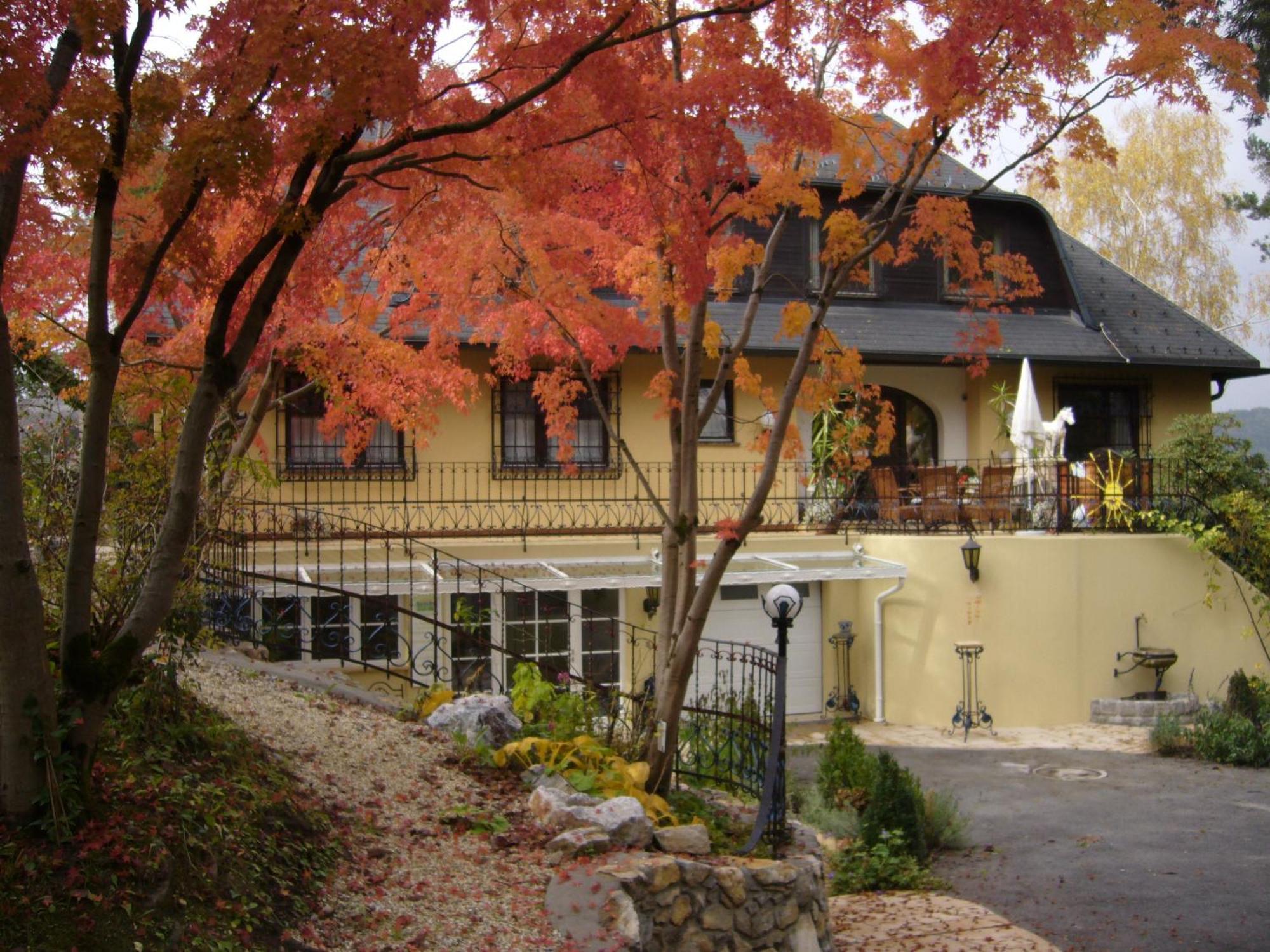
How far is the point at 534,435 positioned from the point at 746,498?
3115 mm

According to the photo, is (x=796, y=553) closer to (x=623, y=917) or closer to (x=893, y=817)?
(x=893, y=817)

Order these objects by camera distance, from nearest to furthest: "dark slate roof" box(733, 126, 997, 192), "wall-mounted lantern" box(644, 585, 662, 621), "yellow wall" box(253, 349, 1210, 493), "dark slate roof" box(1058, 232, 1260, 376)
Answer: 1. "wall-mounted lantern" box(644, 585, 662, 621)
2. "yellow wall" box(253, 349, 1210, 493)
3. "dark slate roof" box(733, 126, 997, 192)
4. "dark slate roof" box(1058, 232, 1260, 376)

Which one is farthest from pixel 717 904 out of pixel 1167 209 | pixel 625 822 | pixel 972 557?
pixel 1167 209

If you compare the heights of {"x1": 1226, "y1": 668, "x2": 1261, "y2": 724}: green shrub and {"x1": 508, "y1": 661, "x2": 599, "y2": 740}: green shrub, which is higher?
{"x1": 508, "y1": 661, "x2": 599, "y2": 740}: green shrub

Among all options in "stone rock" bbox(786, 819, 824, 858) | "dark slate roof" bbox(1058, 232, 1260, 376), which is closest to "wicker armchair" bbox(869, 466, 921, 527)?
"dark slate roof" bbox(1058, 232, 1260, 376)

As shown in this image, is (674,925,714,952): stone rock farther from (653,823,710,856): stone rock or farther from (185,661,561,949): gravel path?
(185,661,561,949): gravel path

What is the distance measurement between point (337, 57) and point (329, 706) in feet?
15.7

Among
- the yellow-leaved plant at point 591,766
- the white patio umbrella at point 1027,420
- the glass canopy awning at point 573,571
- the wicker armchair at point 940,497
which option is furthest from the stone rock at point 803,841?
the white patio umbrella at point 1027,420

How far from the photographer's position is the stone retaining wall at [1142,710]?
47.5 feet

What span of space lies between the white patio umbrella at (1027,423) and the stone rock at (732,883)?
34.9 feet

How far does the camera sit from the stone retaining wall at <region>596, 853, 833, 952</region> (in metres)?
5.57

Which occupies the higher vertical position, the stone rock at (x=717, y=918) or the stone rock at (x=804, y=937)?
the stone rock at (x=717, y=918)

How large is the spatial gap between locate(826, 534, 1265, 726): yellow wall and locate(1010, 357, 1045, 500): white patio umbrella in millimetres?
1319

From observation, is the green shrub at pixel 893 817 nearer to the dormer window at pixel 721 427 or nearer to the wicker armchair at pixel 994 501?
the wicker armchair at pixel 994 501
